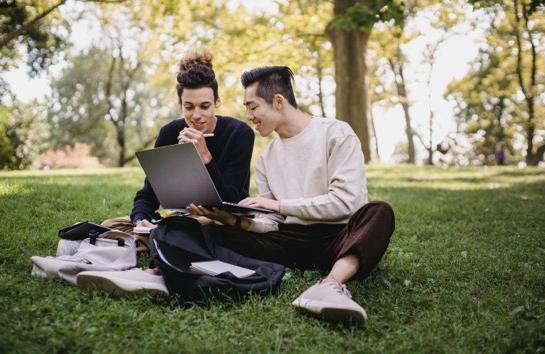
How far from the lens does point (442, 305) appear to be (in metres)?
3.11

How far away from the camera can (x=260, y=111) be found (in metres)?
3.69

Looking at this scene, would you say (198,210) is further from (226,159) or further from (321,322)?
(321,322)

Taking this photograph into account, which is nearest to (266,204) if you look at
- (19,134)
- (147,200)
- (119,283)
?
(119,283)

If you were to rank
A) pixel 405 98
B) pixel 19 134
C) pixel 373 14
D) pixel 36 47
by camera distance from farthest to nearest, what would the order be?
pixel 405 98 → pixel 19 134 → pixel 36 47 → pixel 373 14

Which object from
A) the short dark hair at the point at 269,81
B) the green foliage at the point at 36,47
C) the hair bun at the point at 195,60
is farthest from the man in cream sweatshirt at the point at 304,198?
the green foliage at the point at 36,47

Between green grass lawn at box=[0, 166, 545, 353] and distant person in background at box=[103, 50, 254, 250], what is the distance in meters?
0.87

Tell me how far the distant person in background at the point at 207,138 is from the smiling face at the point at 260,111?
0.50 meters

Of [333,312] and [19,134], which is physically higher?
[19,134]

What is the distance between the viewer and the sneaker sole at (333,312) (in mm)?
2656

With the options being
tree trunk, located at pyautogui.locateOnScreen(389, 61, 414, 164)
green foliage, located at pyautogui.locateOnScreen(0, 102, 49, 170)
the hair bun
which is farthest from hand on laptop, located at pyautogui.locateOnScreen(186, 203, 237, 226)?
tree trunk, located at pyautogui.locateOnScreen(389, 61, 414, 164)

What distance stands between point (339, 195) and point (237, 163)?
3.64ft

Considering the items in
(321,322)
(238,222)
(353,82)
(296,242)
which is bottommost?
(321,322)

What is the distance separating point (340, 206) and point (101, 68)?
3611 cm

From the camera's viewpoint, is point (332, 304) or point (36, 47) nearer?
point (332, 304)
